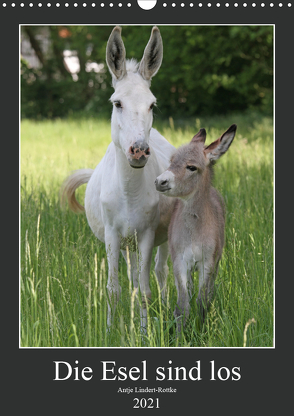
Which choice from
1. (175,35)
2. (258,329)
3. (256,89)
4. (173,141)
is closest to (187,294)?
(258,329)

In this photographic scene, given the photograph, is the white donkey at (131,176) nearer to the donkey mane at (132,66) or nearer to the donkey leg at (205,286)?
the donkey mane at (132,66)

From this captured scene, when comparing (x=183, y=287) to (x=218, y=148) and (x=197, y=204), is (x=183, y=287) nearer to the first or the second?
(x=197, y=204)

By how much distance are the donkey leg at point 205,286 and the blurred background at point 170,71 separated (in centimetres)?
927

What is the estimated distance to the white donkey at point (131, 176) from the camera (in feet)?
10.3

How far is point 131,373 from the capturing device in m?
2.54

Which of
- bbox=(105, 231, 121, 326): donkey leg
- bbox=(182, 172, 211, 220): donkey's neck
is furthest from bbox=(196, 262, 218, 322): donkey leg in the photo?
bbox=(105, 231, 121, 326): donkey leg

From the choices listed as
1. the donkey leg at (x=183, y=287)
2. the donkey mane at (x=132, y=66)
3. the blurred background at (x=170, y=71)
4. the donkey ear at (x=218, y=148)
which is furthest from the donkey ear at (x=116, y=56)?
the blurred background at (x=170, y=71)

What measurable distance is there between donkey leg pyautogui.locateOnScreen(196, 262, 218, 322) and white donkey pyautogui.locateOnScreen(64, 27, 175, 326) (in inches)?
17.3

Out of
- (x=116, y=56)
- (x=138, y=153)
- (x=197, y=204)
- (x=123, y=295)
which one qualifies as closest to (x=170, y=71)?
(x=116, y=56)

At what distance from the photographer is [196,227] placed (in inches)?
131

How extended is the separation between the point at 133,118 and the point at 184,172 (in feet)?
1.68

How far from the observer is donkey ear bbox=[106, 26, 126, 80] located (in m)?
3.26

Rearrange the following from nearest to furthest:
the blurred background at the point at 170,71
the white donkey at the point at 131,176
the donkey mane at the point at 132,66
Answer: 1. the white donkey at the point at 131,176
2. the donkey mane at the point at 132,66
3. the blurred background at the point at 170,71

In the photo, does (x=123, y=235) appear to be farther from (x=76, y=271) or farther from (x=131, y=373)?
(x=131, y=373)
